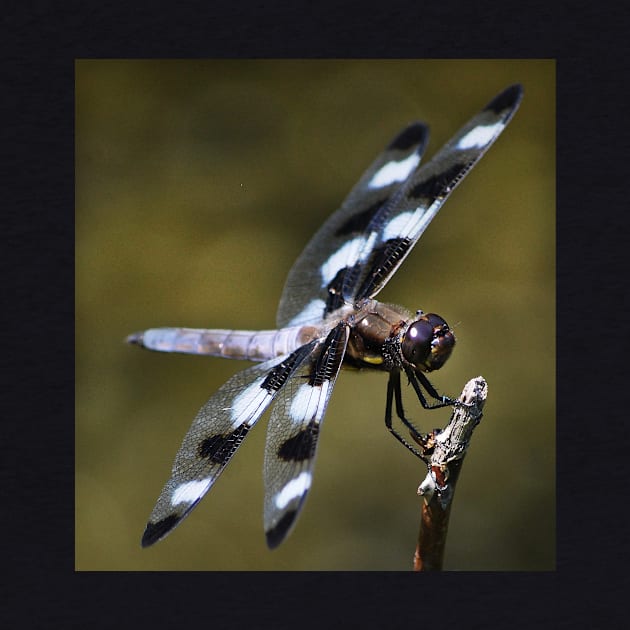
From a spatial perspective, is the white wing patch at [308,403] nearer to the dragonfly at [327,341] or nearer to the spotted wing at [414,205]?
the dragonfly at [327,341]

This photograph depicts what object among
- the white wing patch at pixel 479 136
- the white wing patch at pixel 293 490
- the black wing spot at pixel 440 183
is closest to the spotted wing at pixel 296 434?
the white wing patch at pixel 293 490

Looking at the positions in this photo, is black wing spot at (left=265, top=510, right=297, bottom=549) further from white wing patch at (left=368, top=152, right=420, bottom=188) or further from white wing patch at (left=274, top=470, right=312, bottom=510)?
white wing patch at (left=368, top=152, right=420, bottom=188)

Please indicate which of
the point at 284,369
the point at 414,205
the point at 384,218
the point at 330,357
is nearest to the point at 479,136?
the point at 414,205

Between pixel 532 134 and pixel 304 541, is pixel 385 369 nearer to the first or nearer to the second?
pixel 304 541

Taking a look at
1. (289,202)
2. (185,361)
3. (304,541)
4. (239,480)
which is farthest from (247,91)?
(304,541)

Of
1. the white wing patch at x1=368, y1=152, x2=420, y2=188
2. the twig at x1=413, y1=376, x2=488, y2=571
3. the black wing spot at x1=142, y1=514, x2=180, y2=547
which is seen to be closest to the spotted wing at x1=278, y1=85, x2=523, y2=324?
the white wing patch at x1=368, y1=152, x2=420, y2=188
